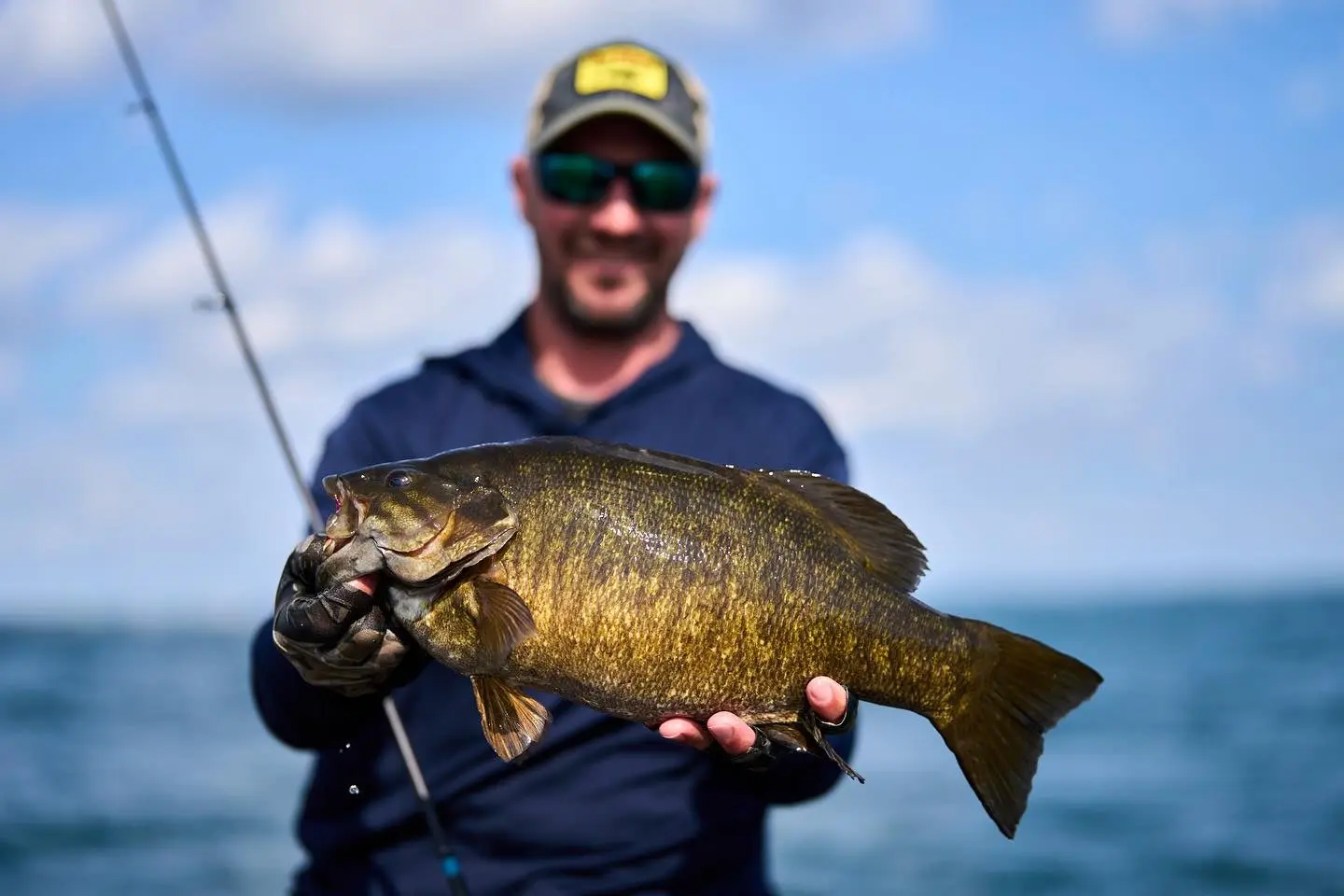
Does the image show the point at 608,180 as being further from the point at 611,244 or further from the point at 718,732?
the point at 718,732

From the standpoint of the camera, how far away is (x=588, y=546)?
3.01 meters

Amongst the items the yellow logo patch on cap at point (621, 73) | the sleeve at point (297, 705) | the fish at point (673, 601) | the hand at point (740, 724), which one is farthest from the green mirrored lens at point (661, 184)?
the hand at point (740, 724)

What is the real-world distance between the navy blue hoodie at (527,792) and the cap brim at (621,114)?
1.17 metres

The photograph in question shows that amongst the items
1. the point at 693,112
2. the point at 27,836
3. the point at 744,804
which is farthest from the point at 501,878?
the point at 27,836

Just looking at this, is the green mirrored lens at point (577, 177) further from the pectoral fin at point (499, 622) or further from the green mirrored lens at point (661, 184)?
the pectoral fin at point (499, 622)

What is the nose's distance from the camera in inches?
190

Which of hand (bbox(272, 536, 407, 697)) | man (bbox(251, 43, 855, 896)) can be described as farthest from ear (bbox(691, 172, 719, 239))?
hand (bbox(272, 536, 407, 697))

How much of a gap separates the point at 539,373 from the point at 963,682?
227 centimetres

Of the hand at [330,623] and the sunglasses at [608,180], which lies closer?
the hand at [330,623]

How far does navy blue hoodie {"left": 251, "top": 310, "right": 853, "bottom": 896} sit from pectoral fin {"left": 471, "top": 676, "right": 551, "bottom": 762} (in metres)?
0.78

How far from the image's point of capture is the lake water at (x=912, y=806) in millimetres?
13273

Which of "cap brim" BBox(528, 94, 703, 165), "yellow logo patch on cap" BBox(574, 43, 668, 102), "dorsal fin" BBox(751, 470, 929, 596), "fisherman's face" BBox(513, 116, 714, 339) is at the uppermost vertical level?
"yellow logo patch on cap" BBox(574, 43, 668, 102)

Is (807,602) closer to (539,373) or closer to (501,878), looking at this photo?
(501,878)

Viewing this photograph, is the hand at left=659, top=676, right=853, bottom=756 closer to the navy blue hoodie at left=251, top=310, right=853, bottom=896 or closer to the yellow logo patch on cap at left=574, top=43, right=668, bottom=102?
the navy blue hoodie at left=251, top=310, right=853, bottom=896
